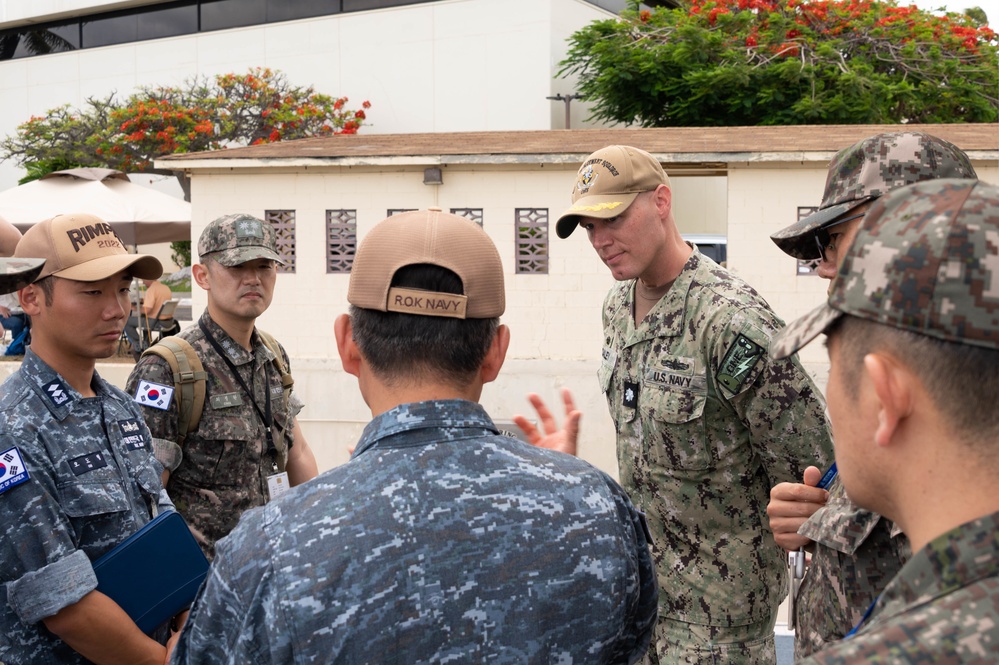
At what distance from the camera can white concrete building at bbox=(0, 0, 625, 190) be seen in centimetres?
2348

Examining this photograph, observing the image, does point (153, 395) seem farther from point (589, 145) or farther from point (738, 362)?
point (589, 145)

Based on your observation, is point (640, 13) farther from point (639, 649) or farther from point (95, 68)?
point (639, 649)

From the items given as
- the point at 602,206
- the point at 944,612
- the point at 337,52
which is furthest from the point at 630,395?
the point at 337,52

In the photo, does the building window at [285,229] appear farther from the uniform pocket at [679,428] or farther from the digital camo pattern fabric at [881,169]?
the digital camo pattern fabric at [881,169]

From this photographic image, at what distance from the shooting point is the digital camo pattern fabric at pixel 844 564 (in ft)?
6.54

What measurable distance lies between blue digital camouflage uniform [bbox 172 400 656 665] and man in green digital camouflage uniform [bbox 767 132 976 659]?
2.13 feet

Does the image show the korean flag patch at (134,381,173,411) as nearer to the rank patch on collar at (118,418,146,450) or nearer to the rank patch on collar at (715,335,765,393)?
the rank patch on collar at (118,418,146,450)

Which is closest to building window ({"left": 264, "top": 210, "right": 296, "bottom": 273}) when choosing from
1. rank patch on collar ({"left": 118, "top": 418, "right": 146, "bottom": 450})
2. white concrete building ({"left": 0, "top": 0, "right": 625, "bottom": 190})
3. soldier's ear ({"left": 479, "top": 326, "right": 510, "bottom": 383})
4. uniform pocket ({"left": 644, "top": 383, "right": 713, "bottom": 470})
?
rank patch on collar ({"left": 118, "top": 418, "right": 146, "bottom": 450})

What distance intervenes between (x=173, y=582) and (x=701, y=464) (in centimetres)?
163

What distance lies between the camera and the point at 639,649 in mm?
1840

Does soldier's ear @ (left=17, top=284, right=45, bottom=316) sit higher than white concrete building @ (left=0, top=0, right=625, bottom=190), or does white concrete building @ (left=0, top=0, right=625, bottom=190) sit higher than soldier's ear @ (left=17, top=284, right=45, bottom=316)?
white concrete building @ (left=0, top=0, right=625, bottom=190)

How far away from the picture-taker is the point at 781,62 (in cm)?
Answer: 2206

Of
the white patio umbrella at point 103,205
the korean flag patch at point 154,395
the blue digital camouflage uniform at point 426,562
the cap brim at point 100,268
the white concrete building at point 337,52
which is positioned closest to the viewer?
the blue digital camouflage uniform at point 426,562

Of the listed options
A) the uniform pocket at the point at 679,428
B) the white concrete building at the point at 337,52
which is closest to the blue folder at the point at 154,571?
the uniform pocket at the point at 679,428
